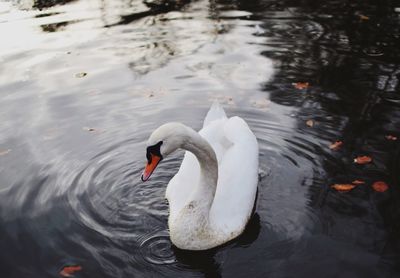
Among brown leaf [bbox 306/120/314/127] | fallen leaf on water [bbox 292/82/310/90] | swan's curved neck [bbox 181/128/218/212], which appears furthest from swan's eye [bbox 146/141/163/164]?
fallen leaf on water [bbox 292/82/310/90]

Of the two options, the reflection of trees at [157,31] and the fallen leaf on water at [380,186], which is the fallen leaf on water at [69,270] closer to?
the fallen leaf on water at [380,186]

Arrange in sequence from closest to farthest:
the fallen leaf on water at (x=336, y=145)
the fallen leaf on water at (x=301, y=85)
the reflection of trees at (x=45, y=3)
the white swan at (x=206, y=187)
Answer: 1. the white swan at (x=206, y=187)
2. the fallen leaf on water at (x=336, y=145)
3. the fallen leaf on water at (x=301, y=85)
4. the reflection of trees at (x=45, y=3)

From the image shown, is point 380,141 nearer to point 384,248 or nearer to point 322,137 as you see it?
point 322,137

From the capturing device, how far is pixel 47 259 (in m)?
4.91

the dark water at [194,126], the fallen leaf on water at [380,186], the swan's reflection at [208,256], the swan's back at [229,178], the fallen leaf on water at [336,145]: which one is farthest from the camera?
the fallen leaf on water at [336,145]

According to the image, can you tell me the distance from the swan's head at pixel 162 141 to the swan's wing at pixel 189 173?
3.11 feet

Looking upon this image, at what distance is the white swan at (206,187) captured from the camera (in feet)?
13.9

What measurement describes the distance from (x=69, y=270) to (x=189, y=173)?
1.66m

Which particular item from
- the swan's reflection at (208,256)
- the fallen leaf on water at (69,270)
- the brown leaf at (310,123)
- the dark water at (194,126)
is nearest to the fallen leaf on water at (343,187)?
the dark water at (194,126)

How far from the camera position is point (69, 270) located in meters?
4.73

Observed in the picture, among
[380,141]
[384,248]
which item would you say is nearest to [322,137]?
[380,141]

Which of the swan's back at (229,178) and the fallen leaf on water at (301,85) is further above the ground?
the swan's back at (229,178)

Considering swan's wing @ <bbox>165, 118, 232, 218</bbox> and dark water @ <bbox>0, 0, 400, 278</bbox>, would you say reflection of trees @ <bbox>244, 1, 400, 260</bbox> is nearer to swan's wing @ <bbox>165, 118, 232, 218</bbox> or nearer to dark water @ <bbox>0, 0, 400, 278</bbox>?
dark water @ <bbox>0, 0, 400, 278</bbox>

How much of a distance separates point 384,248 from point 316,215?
83 centimetres
